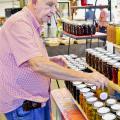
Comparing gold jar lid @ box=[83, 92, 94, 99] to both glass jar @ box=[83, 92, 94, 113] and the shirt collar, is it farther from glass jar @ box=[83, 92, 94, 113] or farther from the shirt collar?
the shirt collar

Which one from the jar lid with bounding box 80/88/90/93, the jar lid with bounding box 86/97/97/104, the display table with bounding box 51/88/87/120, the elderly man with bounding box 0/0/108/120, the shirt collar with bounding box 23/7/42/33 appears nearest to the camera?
the elderly man with bounding box 0/0/108/120

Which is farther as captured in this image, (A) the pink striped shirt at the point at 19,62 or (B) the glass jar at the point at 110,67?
(B) the glass jar at the point at 110,67

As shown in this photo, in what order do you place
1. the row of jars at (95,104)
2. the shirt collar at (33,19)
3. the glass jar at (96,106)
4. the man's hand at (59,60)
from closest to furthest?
the shirt collar at (33,19)
the row of jars at (95,104)
the glass jar at (96,106)
the man's hand at (59,60)

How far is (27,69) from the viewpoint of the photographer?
1.85 m

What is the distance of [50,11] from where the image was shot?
1.75 m

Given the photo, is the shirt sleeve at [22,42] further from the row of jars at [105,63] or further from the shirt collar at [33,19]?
the row of jars at [105,63]

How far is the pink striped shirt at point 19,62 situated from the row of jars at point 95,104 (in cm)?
37

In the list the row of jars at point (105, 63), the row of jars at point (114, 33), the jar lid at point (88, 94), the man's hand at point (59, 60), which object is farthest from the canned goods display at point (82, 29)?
the jar lid at point (88, 94)

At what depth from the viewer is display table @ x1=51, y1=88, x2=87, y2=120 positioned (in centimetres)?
256

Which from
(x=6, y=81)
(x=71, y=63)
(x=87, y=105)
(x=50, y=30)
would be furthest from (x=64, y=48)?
(x=6, y=81)

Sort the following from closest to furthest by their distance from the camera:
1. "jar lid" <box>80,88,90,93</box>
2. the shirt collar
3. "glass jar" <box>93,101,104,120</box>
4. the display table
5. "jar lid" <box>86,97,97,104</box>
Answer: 1. the shirt collar
2. "glass jar" <box>93,101,104,120</box>
3. "jar lid" <box>86,97,97,104</box>
4. "jar lid" <box>80,88,90,93</box>
5. the display table

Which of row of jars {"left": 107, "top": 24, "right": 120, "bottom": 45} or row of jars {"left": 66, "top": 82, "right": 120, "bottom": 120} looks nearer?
row of jars {"left": 66, "top": 82, "right": 120, "bottom": 120}

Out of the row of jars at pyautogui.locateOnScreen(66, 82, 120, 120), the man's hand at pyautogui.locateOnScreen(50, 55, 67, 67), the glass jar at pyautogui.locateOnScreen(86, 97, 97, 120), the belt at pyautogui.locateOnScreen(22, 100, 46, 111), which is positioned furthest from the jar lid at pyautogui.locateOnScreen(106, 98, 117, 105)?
the man's hand at pyautogui.locateOnScreen(50, 55, 67, 67)

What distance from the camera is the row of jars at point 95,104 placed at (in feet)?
6.42
